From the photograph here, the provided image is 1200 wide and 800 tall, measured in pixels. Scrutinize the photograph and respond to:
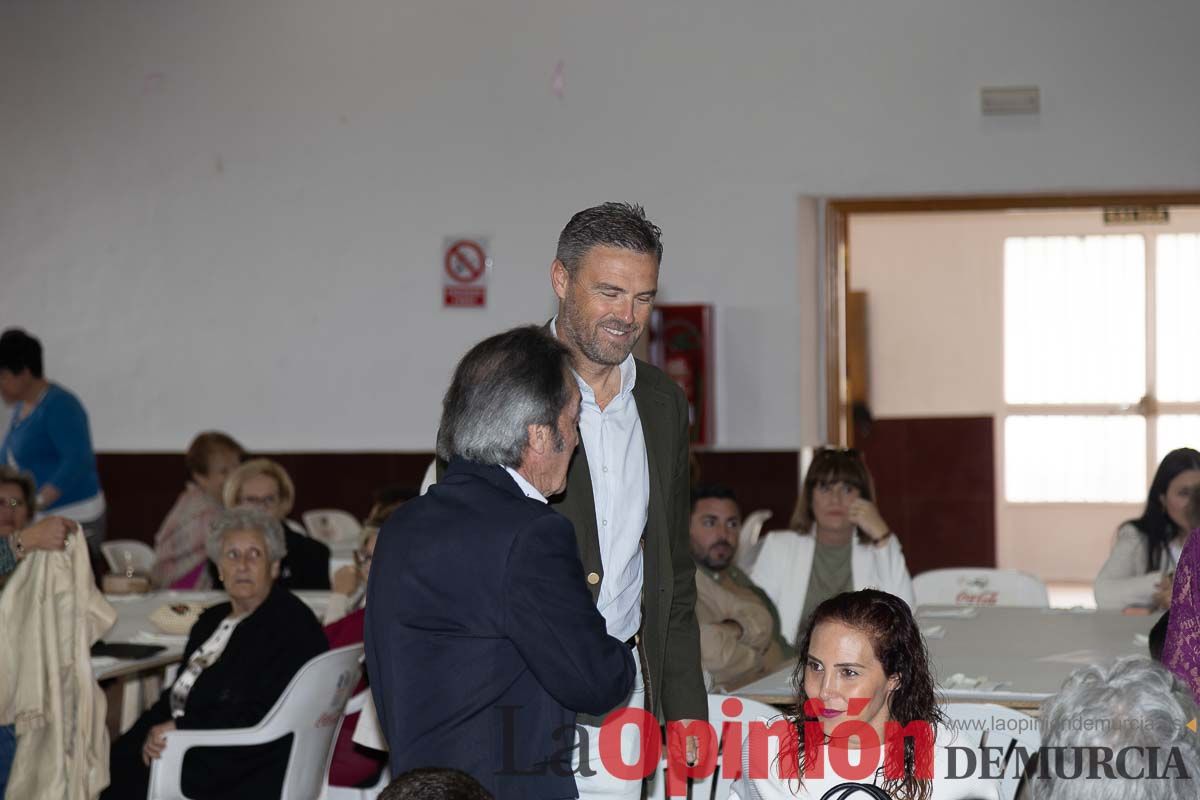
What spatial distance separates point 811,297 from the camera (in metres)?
7.89

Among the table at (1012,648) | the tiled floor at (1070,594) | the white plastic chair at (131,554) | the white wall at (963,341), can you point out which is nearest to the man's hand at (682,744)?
the table at (1012,648)

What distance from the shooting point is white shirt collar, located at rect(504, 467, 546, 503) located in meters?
2.19

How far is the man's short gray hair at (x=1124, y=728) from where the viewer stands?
1.87m

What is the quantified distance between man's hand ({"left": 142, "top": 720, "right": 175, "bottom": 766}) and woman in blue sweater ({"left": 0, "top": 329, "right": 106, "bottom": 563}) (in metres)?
2.92

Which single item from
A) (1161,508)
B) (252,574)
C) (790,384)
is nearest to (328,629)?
(252,574)

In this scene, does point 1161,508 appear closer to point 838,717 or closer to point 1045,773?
point 838,717

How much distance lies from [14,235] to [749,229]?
168 inches

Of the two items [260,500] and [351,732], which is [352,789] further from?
[260,500]

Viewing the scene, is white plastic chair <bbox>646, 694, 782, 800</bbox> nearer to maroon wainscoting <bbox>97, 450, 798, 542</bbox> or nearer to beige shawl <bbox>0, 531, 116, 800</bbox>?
beige shawl <bbox>0, 531, 116, 800</bbox>

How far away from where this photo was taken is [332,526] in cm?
779

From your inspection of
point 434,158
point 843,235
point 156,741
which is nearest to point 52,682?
point 156,741

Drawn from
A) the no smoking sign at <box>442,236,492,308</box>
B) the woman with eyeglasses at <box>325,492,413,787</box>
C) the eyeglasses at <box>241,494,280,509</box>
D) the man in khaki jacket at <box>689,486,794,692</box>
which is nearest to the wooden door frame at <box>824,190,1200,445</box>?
the no smoking sign at <box>442,236,492,308</box>

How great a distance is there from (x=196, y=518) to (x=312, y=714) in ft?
8.58

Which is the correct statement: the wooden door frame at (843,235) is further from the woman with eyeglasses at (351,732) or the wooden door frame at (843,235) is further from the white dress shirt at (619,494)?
the white dress shirt at (619,494)
